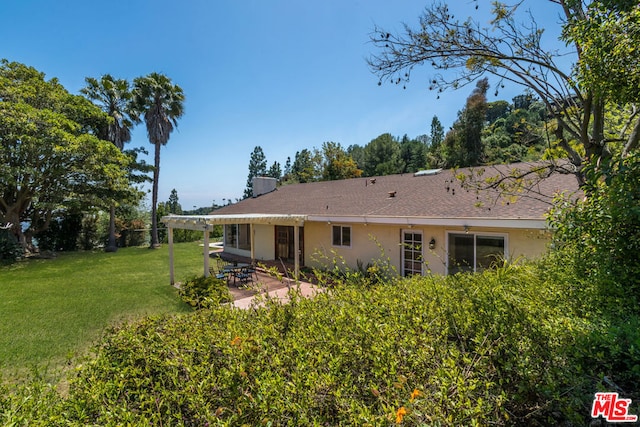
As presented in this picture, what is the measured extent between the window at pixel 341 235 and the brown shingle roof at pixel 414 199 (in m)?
0.85

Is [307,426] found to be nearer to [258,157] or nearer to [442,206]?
[442,206]

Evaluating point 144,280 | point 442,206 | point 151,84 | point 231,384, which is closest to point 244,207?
point 144,280

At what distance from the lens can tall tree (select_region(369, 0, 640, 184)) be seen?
16.3ft

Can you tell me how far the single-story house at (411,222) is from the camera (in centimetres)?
853

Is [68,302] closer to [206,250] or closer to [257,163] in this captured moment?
[206,250]

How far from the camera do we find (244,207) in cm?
2155

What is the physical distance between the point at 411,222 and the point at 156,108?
2303cm

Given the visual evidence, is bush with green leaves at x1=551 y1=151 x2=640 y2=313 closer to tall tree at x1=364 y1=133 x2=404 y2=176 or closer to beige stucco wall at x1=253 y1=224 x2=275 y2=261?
beige stucco wall at x1=253 y1=224 x2=275 y2=261

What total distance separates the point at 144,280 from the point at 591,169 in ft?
48.7

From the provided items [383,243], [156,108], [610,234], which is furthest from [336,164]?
[610,234]

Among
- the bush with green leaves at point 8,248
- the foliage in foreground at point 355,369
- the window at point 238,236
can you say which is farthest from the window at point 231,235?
the foliage in foreground at point 355,369

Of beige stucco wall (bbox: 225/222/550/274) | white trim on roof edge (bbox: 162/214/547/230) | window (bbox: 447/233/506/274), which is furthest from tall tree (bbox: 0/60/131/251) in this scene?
window (bbox: 447/233/506/274)

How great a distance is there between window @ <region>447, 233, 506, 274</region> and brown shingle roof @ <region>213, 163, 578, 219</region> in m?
0.92

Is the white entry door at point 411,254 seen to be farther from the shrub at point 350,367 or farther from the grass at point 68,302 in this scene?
the grass at point 68,302
